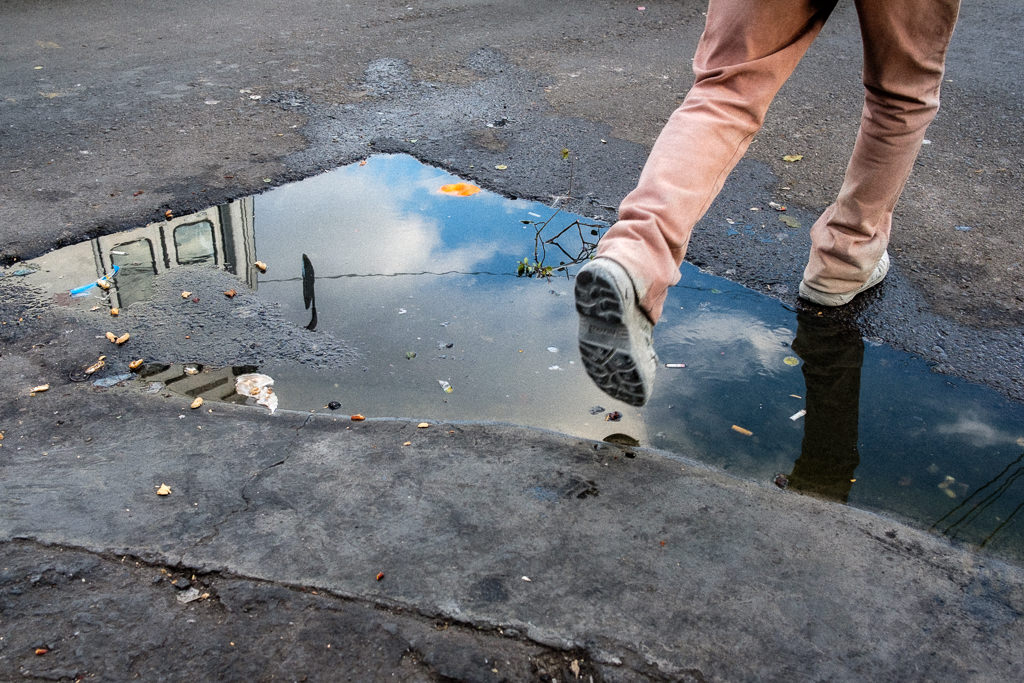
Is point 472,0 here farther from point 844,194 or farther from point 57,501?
point 57,501

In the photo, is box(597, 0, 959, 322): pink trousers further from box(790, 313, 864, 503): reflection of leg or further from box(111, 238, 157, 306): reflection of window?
box(111, 238, 157, 306): reflection of window

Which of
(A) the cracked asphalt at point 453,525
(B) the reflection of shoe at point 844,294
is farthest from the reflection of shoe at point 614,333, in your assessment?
(B) the reflection of shoe at point 844,294

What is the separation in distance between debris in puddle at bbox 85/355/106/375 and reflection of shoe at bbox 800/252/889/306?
7.53 ft

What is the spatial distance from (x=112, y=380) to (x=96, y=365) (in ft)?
0.33

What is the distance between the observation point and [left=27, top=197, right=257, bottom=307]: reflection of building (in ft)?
9.56

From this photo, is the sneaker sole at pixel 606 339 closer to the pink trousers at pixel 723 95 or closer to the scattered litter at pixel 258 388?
the pink trousers at pixel 723 95

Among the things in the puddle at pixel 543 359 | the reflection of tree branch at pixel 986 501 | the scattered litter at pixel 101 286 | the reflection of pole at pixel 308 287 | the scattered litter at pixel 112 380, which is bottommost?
the scattered litter at pixel 101 286

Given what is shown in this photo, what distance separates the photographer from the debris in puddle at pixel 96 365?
8.02ft

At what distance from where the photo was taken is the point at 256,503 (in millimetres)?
1938

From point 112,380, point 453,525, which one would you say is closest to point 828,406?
point 453,525

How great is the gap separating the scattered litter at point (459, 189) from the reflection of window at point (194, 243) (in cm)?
102

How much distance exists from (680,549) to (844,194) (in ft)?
4.78

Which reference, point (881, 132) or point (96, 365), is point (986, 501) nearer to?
point (881, 132)

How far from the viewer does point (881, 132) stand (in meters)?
2.50
